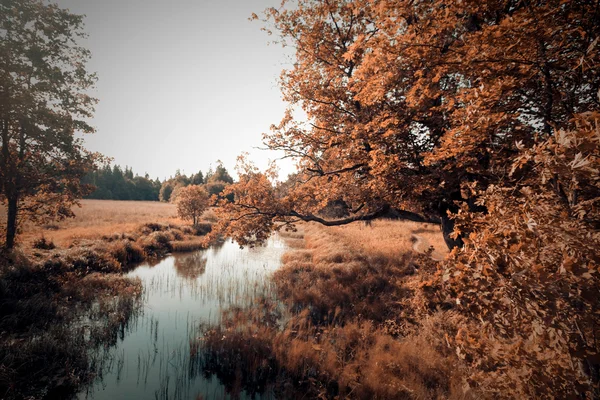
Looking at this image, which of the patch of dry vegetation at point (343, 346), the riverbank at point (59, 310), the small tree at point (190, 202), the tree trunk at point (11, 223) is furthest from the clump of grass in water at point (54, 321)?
the small tree at point (190, 202)

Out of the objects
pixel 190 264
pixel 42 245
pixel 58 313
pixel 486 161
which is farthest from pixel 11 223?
pixel 486 161

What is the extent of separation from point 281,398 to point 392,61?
8.19 m

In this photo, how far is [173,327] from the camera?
9062mm

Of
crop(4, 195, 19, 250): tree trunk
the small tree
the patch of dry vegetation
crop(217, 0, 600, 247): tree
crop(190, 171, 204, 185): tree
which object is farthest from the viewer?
crop(190, 171, 204, 185): tree

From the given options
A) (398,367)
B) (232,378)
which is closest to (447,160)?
(398,367)

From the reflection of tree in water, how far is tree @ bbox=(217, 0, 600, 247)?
9311 mm

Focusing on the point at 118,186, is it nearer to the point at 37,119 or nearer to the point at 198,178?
the point at 198,178

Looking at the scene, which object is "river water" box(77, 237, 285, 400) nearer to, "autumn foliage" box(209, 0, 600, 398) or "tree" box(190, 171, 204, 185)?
"autumn foliage" box(209, 0, 600, 398)

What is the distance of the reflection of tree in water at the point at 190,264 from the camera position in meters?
15.6

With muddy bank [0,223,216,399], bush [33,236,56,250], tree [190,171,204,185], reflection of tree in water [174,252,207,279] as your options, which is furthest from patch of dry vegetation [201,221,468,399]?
tree [190,171,204,185]

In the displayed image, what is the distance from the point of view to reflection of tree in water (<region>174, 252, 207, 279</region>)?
613 inches

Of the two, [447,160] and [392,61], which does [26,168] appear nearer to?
[392,61]

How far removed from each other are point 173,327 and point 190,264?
31.7ft

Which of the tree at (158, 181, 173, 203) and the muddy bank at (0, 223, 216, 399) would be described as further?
the tree at (158, 181, 173, 203)
